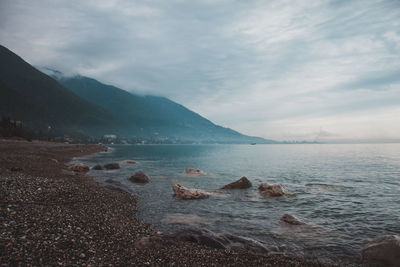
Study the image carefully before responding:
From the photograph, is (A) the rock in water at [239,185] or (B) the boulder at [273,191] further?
(A) the rock in water at [239,185]

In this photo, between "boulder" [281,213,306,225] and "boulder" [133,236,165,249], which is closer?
"boulder" [133,236,165,249]

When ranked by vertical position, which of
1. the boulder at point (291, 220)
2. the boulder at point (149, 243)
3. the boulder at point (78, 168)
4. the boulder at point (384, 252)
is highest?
the boulder at point (384, 252)

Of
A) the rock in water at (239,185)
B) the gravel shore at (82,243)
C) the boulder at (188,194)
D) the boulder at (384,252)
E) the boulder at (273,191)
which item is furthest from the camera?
the rock in water at (239,185)

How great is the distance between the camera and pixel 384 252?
8766 mm

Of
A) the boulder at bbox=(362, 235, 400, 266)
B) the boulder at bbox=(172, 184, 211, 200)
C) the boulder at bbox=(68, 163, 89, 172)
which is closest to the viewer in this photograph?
the boulder at bbox=(362, 235, 400, 266)

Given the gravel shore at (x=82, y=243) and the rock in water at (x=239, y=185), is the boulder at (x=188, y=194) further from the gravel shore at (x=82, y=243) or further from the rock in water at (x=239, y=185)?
the gravel shore at (x=82, y=243)

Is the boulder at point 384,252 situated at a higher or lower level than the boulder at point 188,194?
higher

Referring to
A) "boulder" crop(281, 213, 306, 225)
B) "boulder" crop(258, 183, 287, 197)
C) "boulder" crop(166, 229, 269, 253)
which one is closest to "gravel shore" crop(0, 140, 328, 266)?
"boulder" crop(166, 229, 269, 253)

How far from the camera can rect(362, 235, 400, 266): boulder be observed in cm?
847

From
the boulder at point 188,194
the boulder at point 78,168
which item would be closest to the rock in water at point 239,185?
the boulder at point 188,194

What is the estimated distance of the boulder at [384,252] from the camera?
27.8 feet

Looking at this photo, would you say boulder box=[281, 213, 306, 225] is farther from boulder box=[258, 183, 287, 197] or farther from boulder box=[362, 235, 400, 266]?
boulder box=[258, 183, 287, 197]

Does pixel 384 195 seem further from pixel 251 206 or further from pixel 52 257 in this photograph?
pixel 52 257

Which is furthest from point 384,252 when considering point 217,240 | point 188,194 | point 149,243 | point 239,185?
point 239,185
